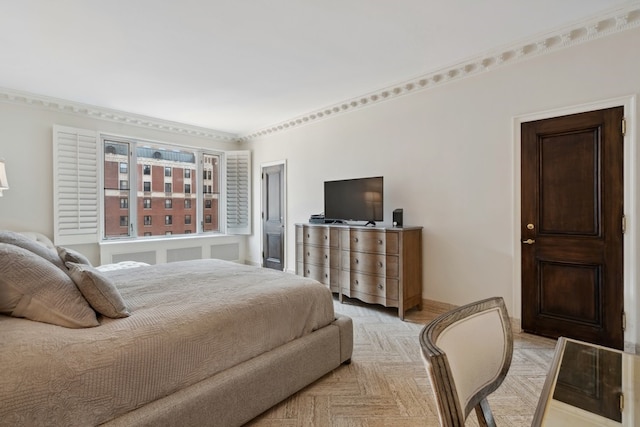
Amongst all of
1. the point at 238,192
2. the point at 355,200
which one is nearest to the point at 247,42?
the point at 355,200

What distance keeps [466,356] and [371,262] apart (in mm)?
2734

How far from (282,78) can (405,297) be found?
2.86 meters

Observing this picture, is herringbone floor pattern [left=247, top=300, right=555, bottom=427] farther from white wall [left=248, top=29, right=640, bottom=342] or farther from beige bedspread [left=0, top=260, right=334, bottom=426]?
white wall [left=248, top=29, right=640, bottom=342]

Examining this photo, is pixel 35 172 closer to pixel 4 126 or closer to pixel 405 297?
pixel 4 126

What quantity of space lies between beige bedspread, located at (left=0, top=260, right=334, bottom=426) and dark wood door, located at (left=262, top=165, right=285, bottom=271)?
3.25 meters

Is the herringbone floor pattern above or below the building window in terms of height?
below

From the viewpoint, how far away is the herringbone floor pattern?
179 centimetres

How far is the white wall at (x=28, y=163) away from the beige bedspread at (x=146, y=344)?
2.87 meters

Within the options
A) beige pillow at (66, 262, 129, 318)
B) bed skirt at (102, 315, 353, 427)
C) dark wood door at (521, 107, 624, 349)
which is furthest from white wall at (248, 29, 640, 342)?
beige pillow at (66, 262, 129, 318)

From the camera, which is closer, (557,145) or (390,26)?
(390,26)

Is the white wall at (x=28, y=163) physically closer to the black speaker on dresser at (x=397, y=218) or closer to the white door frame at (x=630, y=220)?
the black speaker on dresser at (x=397, y=218)

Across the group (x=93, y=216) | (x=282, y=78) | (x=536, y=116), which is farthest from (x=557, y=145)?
(x=93, y=216)

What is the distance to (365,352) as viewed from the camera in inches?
104

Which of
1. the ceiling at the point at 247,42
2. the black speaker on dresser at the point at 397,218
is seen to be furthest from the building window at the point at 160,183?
the black speaker on dresser at the point at 397,218
